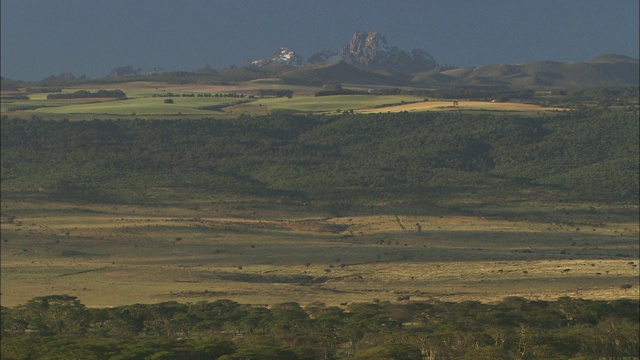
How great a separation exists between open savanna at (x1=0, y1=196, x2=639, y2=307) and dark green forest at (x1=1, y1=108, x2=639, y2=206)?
9.16 m

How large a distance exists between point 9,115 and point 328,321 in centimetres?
11571

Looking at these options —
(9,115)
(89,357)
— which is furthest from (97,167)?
(89,357)

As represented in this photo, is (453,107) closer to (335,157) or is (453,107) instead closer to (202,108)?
(335,157)

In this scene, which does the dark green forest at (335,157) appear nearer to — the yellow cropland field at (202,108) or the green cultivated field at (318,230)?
the green cultivated field at (318,230)

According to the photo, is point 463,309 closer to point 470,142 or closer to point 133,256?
point 133,256

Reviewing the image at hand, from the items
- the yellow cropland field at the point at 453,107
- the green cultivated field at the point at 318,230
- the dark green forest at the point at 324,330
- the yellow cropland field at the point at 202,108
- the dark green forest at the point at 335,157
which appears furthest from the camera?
the yellow cropland field at the point at 453,107

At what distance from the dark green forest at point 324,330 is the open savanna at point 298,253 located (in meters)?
9.89

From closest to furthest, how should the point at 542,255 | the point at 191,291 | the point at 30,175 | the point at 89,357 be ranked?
the point at 89,357, the point at 191,291, the point at 542,255, the point at 30,175

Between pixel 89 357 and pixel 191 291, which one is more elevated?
pixel 89 357

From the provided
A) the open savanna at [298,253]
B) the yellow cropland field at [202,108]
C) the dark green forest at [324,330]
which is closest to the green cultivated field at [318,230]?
the dark green forest at [324,330]

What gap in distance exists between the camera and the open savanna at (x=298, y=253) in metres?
88.8

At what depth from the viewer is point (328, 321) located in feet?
222

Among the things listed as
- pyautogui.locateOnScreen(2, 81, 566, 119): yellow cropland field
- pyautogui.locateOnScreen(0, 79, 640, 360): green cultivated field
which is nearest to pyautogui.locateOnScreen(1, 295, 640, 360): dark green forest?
pyautogui.locateOnScreen(0, 79, 640, 360): green cultivated field

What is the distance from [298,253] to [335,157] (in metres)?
62.3
